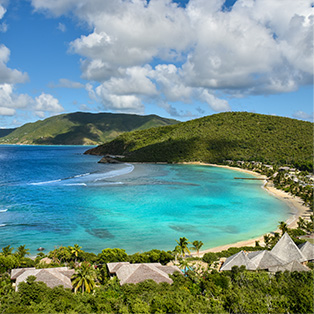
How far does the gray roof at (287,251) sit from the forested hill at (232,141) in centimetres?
7677

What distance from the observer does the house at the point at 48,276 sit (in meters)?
21.3

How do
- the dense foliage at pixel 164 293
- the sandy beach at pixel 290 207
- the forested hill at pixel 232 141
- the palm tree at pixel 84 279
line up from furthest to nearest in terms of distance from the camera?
1. the forested hill at pixel 232 141
2. the sandy beach at pixel 290 207
3. the palm tree at pixel 84 279
4. the dense foliage at pixel 164 293

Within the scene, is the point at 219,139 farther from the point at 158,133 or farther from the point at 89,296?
the point at 89,296

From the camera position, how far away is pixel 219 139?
135 meters

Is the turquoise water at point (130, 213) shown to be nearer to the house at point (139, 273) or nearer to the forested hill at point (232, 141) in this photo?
the house at point (139, 273)

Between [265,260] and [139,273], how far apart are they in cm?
1278

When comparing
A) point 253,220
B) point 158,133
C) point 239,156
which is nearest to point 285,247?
point 253,220

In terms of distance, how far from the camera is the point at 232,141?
131m

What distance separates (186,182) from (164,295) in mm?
54863

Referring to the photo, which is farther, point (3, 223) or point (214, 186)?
point (214, 186)

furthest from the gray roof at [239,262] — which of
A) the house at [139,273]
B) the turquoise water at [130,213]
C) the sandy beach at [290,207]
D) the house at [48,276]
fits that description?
the house at [48,276]

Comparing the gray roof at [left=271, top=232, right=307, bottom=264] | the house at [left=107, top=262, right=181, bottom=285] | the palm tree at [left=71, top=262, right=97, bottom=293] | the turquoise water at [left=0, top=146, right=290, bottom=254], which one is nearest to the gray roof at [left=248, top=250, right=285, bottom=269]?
the gray roof at [left=271, top=232, right=307, bottom=264]

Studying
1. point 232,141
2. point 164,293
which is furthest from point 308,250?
point 232,141

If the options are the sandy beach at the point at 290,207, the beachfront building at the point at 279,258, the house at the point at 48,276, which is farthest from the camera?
the sandy beach at the point at 290,207
